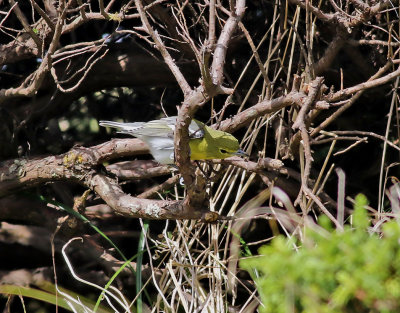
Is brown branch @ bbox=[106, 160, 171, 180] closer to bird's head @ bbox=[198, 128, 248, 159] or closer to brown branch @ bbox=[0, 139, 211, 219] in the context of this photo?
brown branch @ bbox=[0, 139, 211, 219]

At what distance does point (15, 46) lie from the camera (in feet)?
10.8

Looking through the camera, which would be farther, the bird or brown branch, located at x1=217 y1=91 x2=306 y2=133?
the bird

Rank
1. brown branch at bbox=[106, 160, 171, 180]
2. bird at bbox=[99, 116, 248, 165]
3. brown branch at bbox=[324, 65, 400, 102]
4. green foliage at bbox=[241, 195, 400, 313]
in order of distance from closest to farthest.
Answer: green foliage at bbox=[241, 195, 400, 313]
brown branch at bbox=[324, 65, 400, 102]
bird at bbox=[99, 116, 248, 165]
brown branch at bbox=[106, 160, 171, 180]

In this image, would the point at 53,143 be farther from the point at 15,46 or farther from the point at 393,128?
the point at 393,128

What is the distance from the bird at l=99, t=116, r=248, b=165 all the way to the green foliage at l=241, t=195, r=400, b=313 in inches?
62.8

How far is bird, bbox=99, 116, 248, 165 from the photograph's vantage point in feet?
9.13

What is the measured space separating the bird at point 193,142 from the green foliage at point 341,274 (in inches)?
62.8

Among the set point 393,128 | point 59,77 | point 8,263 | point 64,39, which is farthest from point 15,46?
point 393,128

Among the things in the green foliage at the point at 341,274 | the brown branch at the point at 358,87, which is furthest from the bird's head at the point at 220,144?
the green foliage at the point at 341,274

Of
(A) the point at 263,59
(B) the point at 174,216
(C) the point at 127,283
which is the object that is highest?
(A) the point at 263,59

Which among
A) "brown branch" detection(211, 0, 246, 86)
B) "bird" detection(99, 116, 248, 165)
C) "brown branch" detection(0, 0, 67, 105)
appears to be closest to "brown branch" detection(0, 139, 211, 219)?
"bird" detection(99, 116, 248, 165)

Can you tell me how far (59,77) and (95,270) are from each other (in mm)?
1241

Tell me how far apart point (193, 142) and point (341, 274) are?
1785 mm

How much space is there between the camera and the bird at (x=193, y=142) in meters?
2.78
